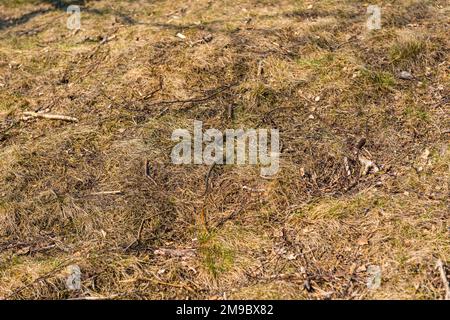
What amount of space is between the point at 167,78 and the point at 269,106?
52.7 inches

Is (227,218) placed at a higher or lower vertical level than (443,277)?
lower

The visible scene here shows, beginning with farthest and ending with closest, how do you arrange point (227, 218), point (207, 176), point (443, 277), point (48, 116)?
point (48, 116) < point (207, 176) < point (227, 218) < point (443, 277)

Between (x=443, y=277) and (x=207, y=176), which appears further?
(x=207, y=176)

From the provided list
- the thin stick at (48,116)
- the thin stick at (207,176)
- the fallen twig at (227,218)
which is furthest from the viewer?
the thin stick at (48,116)

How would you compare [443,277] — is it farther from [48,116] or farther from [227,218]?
[48,116]

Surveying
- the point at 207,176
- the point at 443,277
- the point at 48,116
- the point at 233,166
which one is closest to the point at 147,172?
the point at 207,176

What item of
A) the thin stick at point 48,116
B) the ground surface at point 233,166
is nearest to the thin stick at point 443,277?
the ground surface at point 233,166

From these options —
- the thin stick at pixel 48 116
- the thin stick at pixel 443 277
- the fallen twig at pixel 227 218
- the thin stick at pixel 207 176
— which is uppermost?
the thin stick at pixel 48 116

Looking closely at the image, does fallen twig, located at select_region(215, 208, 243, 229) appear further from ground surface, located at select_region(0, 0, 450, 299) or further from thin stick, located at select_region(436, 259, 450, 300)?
thin stick, located at select_region(436, 259, 450, 300)

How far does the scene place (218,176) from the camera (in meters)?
4.78

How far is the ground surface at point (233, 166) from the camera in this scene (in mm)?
3957

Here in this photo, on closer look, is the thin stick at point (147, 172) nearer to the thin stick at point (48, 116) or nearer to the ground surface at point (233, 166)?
the ground surface at point (233, 166)

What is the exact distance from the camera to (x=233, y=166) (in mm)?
4855
